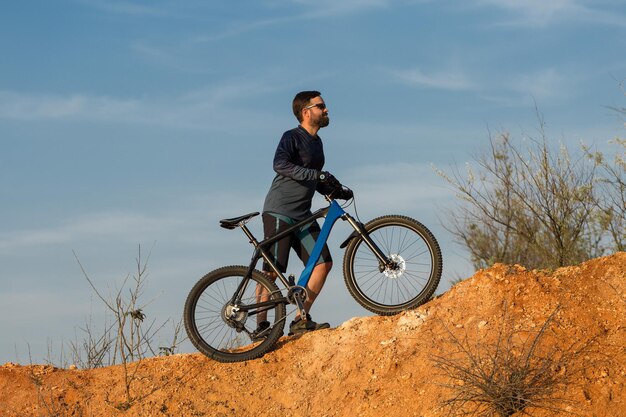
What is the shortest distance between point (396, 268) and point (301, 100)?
204 centimetres

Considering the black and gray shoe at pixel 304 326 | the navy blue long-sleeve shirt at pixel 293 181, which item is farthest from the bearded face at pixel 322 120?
the black and gray shoe at pixel 304 326

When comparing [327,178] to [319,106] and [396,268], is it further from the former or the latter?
[396,268]

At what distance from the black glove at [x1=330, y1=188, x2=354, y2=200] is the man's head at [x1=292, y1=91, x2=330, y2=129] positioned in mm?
757

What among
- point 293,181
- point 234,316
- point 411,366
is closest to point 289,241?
point 293,181

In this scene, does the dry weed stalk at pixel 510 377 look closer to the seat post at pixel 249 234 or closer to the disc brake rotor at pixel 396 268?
the disc brake rotor at pixel 396 268

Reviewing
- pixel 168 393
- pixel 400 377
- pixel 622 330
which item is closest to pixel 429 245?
pixel 400 377

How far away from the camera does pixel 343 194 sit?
353 inches

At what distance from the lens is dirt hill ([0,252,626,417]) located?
7.46 metres

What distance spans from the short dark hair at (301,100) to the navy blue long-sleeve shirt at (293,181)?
18cm

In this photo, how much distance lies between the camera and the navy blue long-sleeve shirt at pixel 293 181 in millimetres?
8953

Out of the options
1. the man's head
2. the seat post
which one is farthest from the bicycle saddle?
the man's head

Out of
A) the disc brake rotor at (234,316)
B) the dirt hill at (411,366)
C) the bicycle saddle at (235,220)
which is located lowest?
the dirt hill at (411,366)

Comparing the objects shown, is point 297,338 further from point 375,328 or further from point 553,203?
point 553,203

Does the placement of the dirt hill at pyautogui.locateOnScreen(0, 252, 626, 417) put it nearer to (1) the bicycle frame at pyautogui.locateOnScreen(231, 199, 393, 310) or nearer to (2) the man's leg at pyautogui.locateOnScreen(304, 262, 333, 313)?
(2) the man's leg at pyautogui.locateOnScreen(304, 262, 333, 313)
